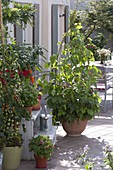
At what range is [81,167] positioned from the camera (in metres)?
5.70

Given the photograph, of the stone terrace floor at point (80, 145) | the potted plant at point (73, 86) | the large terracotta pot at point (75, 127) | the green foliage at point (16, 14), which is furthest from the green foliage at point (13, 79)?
the large terracotta pot at point (75, 127)

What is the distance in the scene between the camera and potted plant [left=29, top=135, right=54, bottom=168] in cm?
553

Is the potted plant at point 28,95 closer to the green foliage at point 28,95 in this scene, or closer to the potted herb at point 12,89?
the green foliage at point 28,95

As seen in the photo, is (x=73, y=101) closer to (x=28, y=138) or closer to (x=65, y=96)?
(x=65, y=96)

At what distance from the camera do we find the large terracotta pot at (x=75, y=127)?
6996 millimetres

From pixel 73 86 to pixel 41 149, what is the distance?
1.67 metres

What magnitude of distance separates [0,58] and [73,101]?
1897 mm

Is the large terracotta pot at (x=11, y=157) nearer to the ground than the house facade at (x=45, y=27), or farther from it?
nearer to the ground

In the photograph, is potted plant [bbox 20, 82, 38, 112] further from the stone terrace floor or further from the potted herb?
the stone terrace floor

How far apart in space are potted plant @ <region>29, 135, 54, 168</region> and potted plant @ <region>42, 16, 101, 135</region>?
1.28 metres

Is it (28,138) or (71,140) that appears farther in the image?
(71,140)

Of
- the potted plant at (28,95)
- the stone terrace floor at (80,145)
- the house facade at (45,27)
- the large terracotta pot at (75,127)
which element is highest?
the house facade at (45,27)

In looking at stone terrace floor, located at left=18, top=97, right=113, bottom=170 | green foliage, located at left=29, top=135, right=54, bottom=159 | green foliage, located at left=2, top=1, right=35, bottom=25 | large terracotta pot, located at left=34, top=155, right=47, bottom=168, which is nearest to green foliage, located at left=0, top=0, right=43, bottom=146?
green foliage, located at left=2, top=1, right=35, bottom=25

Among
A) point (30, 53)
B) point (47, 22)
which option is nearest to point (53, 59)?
point (30, 53)
